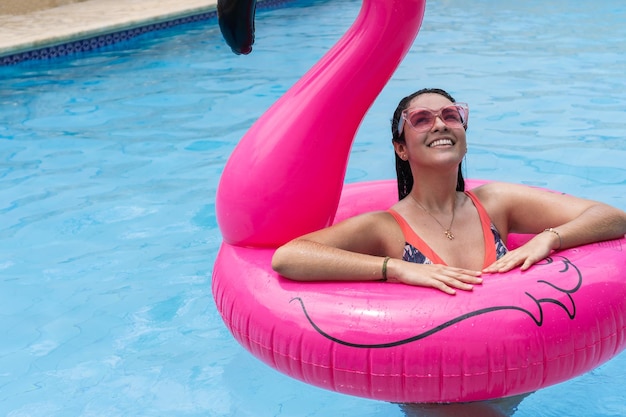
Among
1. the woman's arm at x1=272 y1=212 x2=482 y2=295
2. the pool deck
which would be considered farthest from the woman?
the pool deck

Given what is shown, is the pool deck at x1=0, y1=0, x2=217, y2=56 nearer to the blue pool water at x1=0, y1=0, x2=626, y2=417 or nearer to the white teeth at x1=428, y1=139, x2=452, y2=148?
the blue pool water at x1=0, y1=0, x2=626, y2=417

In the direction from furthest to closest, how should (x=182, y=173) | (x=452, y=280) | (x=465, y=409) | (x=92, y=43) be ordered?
(x=92, y=43) → (x=182, y=173) → (x=465, y=409) → (x=452, y=280)

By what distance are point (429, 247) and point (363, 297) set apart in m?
0.44

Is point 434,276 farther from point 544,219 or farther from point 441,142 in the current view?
point 544,219

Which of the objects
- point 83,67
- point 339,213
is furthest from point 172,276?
point 83,67

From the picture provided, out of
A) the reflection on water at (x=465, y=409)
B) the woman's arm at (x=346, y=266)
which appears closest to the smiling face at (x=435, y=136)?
the woman's arm at (x=346, y=266)

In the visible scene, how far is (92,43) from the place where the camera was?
1009cm

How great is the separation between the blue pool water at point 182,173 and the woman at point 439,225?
0.50 metres

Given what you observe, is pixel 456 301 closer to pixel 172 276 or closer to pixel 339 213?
pixel 339 213

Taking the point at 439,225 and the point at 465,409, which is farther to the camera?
the point at 439,225

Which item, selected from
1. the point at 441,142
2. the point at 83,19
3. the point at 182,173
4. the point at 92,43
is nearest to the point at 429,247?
the point at 441,142

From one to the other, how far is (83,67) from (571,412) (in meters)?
7.03

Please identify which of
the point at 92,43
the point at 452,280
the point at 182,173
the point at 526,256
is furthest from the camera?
the point at 92,43

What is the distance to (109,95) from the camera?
7996mm
